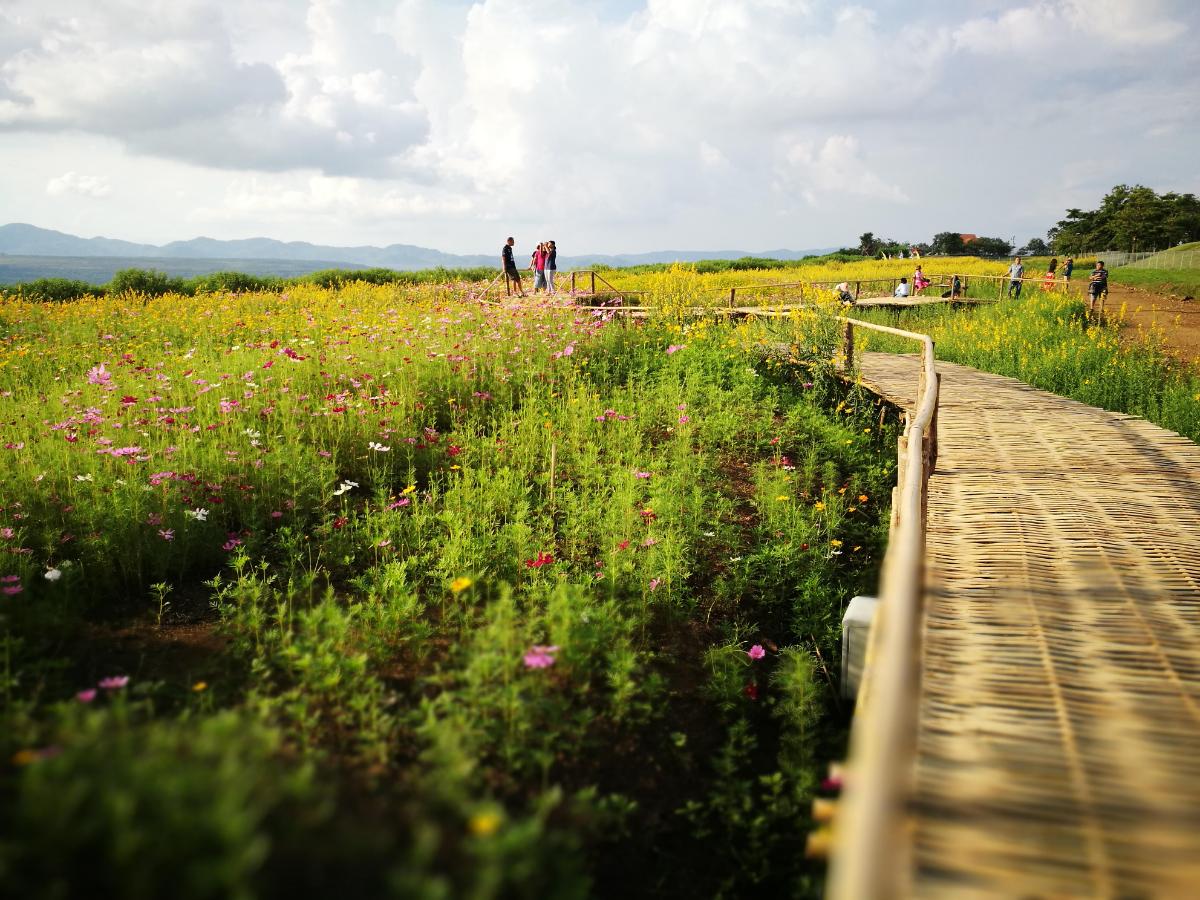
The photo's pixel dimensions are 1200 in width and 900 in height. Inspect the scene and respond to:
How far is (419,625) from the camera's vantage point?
11.7 ft

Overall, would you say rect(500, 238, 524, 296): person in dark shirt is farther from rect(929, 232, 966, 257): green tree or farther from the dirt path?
rect(929, 232, 966, 257): green tree

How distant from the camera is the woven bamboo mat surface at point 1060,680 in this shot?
170 cm

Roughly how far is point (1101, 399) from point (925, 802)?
28.5ft

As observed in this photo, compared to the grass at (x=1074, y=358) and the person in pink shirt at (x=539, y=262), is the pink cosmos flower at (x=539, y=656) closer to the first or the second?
the grass at (x=1074, y=358)

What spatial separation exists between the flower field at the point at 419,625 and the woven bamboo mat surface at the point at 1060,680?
797 millimetres

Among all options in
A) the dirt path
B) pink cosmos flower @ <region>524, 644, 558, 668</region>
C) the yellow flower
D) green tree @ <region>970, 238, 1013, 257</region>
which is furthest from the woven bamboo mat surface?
green tree @ <region>970, 238, 1013, 257</region>

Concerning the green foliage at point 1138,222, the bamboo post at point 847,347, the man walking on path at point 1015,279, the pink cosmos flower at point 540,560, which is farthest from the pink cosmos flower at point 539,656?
the green foliage at point 1138,222

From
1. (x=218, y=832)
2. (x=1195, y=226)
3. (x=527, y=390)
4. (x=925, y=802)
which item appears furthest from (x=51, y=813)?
(x=1195, y=226)

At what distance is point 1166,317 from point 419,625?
2047 cm

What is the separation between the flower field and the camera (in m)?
1.37

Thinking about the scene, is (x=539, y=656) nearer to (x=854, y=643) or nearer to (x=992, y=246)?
(x=854, y=643)

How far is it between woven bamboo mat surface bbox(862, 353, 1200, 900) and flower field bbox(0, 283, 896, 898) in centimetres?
80

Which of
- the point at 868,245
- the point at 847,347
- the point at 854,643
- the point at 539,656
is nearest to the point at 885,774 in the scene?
the point at 539,656

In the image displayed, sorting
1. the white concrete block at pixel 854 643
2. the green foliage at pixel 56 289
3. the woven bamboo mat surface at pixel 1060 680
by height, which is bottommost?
the white concrete block at pixel 854 643
